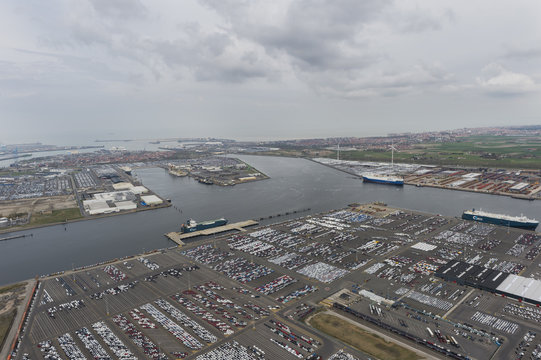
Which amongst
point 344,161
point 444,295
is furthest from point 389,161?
point 444,295

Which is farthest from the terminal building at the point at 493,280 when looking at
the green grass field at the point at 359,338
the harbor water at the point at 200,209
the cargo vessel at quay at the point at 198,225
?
the cargo vessel at quay at the point at 198,225

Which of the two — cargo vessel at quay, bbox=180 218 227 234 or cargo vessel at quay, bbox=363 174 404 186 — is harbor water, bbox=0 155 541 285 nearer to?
cargo vessel at quay, bbox=363 174 404 186

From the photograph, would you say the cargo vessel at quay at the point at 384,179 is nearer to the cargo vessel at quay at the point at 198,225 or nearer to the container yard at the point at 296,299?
the container yard at the point at 296,299

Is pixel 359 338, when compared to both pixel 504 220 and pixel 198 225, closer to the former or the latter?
pixel 198 225

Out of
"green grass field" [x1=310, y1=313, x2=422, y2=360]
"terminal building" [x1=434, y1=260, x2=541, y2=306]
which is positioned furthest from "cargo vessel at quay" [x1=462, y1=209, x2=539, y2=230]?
"green grass field" [x1=310, y1=313, x2=422, y2=360]

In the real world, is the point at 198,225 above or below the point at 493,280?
above

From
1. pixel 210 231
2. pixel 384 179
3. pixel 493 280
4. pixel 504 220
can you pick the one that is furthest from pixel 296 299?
pixel 384 179

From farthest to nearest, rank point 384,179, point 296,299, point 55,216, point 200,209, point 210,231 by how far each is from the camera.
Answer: point 384,179
point 200,209
point 55,216
point 210,231
point 296,299
